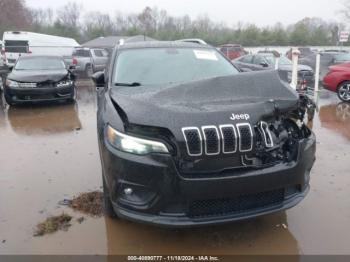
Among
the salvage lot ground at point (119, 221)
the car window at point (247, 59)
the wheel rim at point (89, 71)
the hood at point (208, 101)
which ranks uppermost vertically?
the hood at point (208, 101)

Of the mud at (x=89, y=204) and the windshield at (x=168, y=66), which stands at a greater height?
the windshield at (x=168, y=66)

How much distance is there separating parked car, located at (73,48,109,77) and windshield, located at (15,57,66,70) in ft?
29.0

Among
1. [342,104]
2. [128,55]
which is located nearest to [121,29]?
[342,104]

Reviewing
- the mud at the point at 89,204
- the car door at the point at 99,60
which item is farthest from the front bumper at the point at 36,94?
the car door at the point at 99,60

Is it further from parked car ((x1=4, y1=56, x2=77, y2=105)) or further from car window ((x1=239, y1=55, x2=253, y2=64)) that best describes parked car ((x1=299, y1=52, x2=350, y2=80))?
parked car ((x1=4, y1=56, x2=77, y2=105))

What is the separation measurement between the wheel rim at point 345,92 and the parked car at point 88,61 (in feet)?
42.2

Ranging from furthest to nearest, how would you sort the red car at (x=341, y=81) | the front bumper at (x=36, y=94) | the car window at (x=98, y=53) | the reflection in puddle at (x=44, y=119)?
the car window at (x=98, y=53)
the red car at (x=341, y=81)
the front bumper at (x=36, y=94)
the reflection in puddle at (x=44, y=119)

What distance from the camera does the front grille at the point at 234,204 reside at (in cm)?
296

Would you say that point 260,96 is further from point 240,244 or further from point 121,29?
point 121,29

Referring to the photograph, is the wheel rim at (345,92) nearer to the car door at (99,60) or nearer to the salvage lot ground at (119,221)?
the salvage lot ground at (119,221)

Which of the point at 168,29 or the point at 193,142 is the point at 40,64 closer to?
the point at 193,142

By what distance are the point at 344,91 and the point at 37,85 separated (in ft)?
27.3

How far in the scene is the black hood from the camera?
9.73 meters

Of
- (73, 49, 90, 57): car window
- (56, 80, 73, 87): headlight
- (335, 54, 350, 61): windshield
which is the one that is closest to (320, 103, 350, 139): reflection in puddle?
(56, 80, 73, 87): headlight
